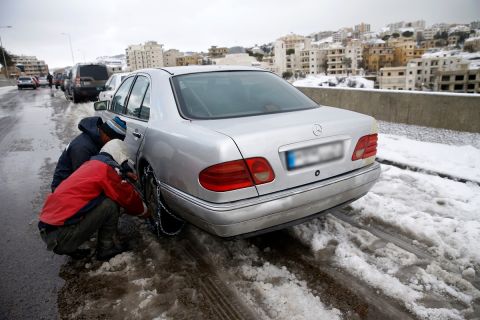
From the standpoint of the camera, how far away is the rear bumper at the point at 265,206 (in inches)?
93.3

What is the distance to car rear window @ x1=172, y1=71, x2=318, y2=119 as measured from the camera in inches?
118

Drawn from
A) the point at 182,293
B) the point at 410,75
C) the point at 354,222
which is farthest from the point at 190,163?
the point at 410,75

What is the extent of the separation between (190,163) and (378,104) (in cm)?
611

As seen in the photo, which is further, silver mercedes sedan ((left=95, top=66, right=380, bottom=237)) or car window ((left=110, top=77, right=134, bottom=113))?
car window ((left=110, top=77, right=134, bottom=113))

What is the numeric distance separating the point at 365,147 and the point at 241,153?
1.24 metres

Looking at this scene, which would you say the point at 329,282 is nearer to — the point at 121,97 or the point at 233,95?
the point at 233,95

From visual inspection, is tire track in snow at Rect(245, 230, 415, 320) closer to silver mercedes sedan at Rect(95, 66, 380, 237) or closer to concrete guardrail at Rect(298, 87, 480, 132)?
silver mercedes sedan at Rect(95, 66, 380, 237)

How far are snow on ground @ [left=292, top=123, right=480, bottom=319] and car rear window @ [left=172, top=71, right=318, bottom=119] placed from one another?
1.25m

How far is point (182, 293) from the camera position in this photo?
256cm

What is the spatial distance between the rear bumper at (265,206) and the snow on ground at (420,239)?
0.53 m

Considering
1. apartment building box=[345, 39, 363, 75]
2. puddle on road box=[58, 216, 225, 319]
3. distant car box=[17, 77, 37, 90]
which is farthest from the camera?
apartment building box=[345, 39, 363, 75]

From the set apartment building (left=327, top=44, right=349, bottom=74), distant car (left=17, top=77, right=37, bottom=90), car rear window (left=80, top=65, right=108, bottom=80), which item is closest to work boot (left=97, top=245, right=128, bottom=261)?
car rear window (left=80, top=65, right=108, bottom=80)

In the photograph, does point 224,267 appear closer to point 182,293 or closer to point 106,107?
point 182,293

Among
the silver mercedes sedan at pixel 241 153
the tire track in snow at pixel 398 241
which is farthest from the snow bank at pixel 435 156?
the silver mercedes sedan at pixel 241 153
